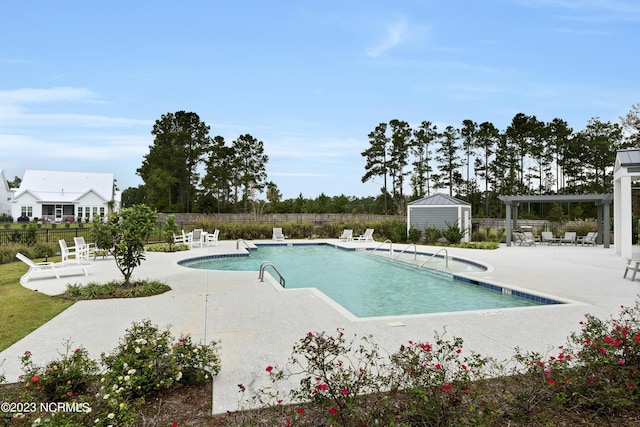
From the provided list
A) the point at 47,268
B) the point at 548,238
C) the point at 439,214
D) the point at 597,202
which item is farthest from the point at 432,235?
the point at 47,268

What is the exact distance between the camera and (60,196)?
131ft

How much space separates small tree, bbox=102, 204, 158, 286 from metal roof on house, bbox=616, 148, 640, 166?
13.8 m

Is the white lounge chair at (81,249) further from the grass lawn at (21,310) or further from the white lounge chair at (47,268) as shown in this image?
the grass lawn at (21,310)

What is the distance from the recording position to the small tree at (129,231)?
23.6 feet

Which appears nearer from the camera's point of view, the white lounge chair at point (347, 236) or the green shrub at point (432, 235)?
the green shrub at point (432, 235)

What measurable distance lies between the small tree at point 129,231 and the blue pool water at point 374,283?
146 inches

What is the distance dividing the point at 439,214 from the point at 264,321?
52.5ft

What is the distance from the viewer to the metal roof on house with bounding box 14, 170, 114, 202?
39.4m

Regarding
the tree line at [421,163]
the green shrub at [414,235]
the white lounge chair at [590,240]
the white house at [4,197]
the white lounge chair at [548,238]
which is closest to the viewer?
the white lounge chair at [590,240]

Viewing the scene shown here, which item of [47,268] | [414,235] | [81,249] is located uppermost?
[81,249]

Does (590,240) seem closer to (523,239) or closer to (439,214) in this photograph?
(523,239)

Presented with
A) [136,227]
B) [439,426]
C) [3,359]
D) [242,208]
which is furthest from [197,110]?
[439,426]

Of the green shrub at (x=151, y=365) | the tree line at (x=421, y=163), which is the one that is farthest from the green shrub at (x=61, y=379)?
the tree line at (x=421, y=163)

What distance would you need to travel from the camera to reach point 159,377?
123 inches
